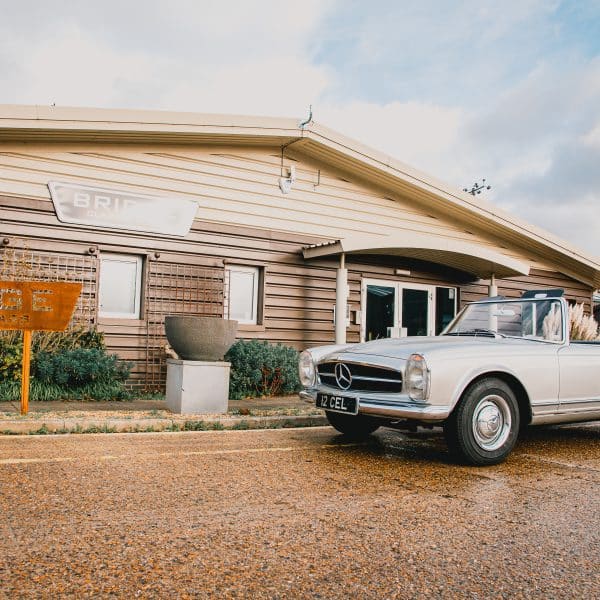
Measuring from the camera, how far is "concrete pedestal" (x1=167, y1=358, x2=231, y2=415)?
26.5ft

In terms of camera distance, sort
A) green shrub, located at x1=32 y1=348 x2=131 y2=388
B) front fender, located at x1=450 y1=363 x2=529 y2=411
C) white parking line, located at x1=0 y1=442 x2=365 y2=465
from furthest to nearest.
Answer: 1. green shrub, located at x1=32 y1=348 x2=131 y2=388
2. front fender, located at x1=450 y1=363 x2=529 y2=411
3. white parking line, located at x1=0 y1=442 x2=365 y2=465

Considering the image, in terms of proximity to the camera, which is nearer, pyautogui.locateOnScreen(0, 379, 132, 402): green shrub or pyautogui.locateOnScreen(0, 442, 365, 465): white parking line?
pyautogui.locateOnScreen(0, 442, 365, 465): white parking line

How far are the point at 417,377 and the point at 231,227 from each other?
7.08 meters

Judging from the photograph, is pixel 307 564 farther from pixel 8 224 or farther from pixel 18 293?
pixel 8 224

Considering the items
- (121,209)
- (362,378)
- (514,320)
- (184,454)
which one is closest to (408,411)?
(362,378)

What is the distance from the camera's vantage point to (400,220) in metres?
13.8

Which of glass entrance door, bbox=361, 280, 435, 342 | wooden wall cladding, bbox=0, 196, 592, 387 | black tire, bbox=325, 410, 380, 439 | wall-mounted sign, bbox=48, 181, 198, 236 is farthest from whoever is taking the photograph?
glass entrance door, bbox=361, 280, 435, 342

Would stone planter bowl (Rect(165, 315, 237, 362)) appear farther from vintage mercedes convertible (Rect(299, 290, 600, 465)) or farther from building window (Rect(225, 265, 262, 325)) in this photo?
building window (Rect(225, 265, 262, 325))

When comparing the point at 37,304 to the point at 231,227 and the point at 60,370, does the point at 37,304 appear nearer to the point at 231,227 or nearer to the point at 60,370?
the point at 60,370

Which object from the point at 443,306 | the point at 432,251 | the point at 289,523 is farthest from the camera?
the point at 443,306

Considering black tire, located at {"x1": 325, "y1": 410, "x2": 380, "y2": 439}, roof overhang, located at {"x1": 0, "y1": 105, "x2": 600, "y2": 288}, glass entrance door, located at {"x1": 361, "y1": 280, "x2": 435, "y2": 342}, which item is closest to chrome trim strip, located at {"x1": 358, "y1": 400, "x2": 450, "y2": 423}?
black tire, located at {"x1": 325, "y1": 410, "x2": 380, "y2": 439}

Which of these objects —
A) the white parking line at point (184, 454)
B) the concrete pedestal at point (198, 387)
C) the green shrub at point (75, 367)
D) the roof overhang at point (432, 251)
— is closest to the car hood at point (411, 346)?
the white parking line at point (184, 454)

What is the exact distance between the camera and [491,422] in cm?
549

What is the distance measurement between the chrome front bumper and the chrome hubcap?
0.37 metres
